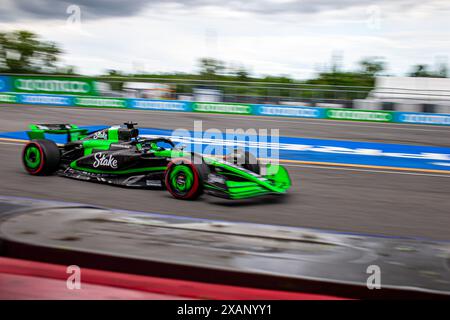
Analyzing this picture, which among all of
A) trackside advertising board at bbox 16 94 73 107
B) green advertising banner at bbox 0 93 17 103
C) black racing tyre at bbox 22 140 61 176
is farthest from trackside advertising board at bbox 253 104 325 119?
black racing tyre at bbox 22 140 61 176

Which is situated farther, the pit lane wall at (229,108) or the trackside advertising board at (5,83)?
the trackside advertising board at (5,83)

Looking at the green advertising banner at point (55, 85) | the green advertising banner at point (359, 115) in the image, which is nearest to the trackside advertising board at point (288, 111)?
the green advertising banner at point (359, 115)

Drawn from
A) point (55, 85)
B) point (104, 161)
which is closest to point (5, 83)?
point (55, 85)

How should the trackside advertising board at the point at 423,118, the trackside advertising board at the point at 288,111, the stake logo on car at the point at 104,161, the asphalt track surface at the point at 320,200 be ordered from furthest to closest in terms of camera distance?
1. the trackside advertising board at the point at 288,111
2. the trackside advertising board at the point at 423,118
3. the stake logo on car at the point at 104,161
4. the asphalt track surface at the point at 320,200

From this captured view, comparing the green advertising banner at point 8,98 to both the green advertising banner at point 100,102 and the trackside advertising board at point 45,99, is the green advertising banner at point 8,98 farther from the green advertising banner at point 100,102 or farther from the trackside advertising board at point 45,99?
the green advertising banner at point 100,102

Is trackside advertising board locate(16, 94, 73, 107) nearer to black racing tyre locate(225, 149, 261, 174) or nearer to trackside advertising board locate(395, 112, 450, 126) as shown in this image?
trackside advertising board locate(395, 112, 450, 126)

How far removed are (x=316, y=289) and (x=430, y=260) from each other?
1.02 meters

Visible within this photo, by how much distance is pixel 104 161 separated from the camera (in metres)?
7.76

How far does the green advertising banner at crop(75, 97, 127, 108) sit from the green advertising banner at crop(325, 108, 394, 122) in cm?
908

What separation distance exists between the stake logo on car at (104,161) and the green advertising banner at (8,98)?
1772cm

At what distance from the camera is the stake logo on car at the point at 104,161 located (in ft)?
25.2

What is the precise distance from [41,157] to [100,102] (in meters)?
15.3
